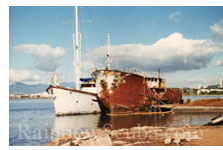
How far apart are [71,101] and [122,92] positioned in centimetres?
524

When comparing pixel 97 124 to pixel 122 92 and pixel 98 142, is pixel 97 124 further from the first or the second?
pixel 98 142

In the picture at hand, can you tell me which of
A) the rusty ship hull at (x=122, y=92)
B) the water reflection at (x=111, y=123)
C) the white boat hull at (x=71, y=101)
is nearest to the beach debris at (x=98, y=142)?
the water reflection at (x=111, y=123)

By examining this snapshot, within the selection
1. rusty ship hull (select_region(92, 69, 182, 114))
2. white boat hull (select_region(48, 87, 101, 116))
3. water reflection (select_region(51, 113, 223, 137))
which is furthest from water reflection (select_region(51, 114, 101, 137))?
rusty ship hull (select_region(92, 69, 182, 114))

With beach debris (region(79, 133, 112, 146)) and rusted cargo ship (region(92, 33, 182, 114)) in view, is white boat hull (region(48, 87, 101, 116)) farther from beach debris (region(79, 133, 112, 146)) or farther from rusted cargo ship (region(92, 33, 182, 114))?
beach debris (region(79, 133, 112, 146))

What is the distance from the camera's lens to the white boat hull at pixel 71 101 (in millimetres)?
23703

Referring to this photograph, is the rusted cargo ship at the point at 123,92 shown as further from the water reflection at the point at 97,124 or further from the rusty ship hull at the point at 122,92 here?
the water reflection at the point at 97,124

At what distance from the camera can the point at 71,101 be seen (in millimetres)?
23953

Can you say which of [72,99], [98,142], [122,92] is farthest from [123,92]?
[98,142]

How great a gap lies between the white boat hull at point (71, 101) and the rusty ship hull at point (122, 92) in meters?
1.37

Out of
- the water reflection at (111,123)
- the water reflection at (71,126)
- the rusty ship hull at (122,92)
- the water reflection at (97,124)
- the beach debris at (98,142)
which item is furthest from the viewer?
the rusty ship hull at (122,92)

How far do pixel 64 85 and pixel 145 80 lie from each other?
8948mm

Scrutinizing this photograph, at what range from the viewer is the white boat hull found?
2370 centimetres

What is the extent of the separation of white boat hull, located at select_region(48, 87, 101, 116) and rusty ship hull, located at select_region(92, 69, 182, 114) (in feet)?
4.51
